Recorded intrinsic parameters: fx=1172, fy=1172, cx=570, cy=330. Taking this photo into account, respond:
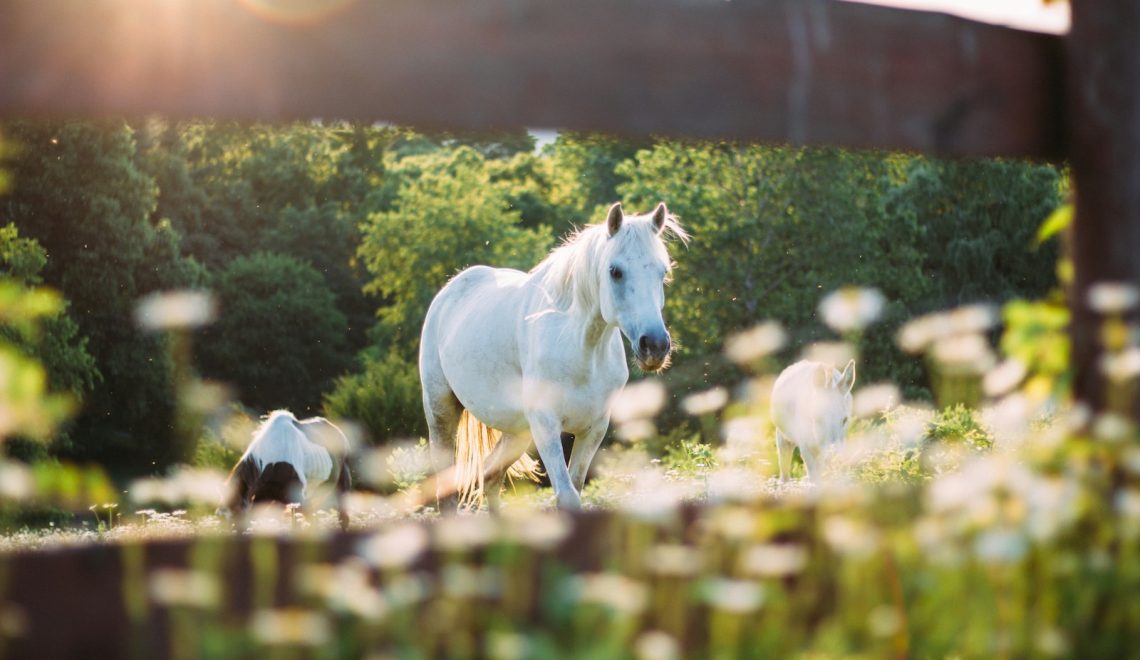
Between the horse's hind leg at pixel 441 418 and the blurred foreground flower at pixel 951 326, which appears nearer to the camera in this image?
the blurred foreground flower at pixel 951 326

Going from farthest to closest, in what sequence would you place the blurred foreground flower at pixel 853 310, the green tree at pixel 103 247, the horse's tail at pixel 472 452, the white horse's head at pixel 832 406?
1. the green tree at pixel 103 247
2. the white horse's head at pixel 832 406
3. the horse's tail at pixel 472 452
4. the blurred foreground flower at pixel 853 310

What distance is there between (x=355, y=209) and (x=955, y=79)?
37.7 meters

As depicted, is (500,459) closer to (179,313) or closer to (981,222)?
(179,313)

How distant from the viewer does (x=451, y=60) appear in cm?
174

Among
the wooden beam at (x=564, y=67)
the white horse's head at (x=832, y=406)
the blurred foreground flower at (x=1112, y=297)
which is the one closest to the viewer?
the wooden beam at (x=564, y=67)

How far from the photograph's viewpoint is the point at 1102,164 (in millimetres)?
2184

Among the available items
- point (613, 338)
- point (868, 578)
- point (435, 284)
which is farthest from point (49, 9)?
point (435, 284)

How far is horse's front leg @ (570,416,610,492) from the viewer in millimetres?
6969

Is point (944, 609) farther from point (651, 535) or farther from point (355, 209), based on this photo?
point (355, 209)

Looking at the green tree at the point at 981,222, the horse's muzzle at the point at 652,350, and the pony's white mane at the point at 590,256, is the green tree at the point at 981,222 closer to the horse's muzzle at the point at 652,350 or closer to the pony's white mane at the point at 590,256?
the pony's white mane at the point at 590,256

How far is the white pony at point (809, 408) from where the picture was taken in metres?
10.3

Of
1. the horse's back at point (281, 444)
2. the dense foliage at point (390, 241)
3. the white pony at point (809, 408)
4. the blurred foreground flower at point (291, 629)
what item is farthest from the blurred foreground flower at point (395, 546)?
the dense foliage at point (390, 241)

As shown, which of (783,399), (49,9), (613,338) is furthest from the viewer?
(783,399)

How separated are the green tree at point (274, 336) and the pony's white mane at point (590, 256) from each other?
86.5ft
